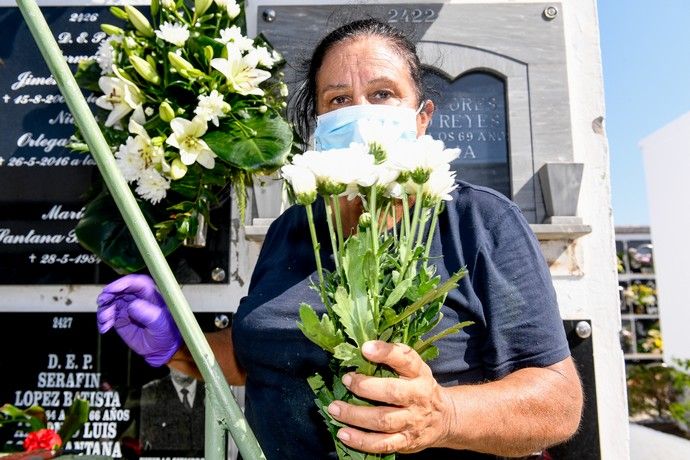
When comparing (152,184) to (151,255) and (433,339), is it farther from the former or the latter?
(433,339)

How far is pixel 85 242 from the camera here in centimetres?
173

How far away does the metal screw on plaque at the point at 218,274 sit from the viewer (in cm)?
226

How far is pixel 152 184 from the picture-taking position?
1579mm

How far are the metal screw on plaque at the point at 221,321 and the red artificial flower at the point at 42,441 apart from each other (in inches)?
25.6

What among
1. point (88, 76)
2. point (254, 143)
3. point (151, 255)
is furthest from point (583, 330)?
point (88, 76)

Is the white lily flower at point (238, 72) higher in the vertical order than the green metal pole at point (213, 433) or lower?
higher

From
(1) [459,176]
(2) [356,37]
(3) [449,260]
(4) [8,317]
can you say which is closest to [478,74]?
(1) [459,176]

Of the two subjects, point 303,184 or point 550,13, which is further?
point 550,13

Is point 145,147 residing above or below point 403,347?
above

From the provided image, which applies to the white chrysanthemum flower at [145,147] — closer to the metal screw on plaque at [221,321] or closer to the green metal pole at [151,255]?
the green metal pole at [151,255]

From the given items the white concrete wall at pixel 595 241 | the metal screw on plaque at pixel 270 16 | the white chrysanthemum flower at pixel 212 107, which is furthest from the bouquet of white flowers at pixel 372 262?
the metal screw on plaque at pixel 270 16

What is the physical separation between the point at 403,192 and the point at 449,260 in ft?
1.08

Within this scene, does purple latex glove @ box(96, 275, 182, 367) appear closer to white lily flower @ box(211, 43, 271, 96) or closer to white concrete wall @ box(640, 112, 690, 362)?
white lily flower @ box(211, 43, 271, 96)

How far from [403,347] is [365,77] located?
2.46 ft
